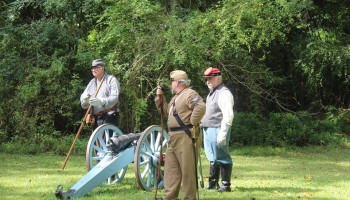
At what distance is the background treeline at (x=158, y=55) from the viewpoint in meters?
13.2

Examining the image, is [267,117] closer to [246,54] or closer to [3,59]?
[246,54]

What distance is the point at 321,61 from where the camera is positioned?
1541 cm

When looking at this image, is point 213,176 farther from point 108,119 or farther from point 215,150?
point 108,119

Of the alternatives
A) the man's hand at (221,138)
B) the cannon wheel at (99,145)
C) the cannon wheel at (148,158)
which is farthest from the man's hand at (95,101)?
the man's hand at (221,138)

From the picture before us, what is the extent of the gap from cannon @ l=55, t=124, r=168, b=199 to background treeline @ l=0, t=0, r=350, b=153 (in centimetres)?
493

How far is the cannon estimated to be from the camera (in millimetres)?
7043

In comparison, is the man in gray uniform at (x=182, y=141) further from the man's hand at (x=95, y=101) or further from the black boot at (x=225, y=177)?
the man's hand at (x=95, y=101)

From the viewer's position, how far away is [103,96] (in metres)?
8.38

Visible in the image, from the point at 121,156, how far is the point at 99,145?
0.73 meters

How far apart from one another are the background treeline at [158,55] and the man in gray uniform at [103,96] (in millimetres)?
4266

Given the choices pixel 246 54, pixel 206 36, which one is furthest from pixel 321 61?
pixel 206 36

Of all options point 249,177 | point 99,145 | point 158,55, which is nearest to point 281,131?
point 158,55

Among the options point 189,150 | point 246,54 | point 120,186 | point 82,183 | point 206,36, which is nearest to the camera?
point 189,150

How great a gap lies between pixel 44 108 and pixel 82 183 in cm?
736
